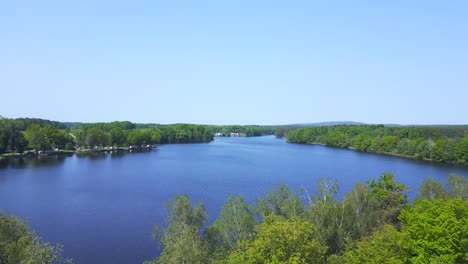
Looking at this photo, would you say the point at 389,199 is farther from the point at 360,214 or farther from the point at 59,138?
the point at 59,138

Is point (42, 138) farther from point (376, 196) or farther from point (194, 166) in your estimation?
point (376, 196)

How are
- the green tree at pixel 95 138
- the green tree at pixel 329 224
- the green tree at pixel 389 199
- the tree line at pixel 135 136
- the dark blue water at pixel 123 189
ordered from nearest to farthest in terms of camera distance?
the green tree at pixel 329 224 < the green tree at pixel 389 199 < the dark blue water at pixel 123 189 < the green tree at pixel 95 138 < the tree line at pixel 135 136

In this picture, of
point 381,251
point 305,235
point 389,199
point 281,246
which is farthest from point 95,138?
point 381,251

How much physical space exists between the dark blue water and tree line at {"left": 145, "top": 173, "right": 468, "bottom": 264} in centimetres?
710

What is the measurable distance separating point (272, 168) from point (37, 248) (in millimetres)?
47606

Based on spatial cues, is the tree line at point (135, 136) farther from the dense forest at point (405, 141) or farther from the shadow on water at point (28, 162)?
the dense forest at point (405, 141)

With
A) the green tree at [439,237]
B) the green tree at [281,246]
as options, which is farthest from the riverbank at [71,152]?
the green tree at [439,237]

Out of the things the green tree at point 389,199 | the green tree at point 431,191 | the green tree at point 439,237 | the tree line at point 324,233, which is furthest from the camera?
the green tree at point 431,191

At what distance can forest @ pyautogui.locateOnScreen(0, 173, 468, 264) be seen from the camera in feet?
43.4

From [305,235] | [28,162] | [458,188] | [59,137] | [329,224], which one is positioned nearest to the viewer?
[305,235]

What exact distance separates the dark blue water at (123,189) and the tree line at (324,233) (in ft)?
23.3

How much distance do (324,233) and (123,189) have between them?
29634 mm

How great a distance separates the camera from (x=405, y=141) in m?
86.1

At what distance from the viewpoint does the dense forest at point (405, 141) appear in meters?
72.1
